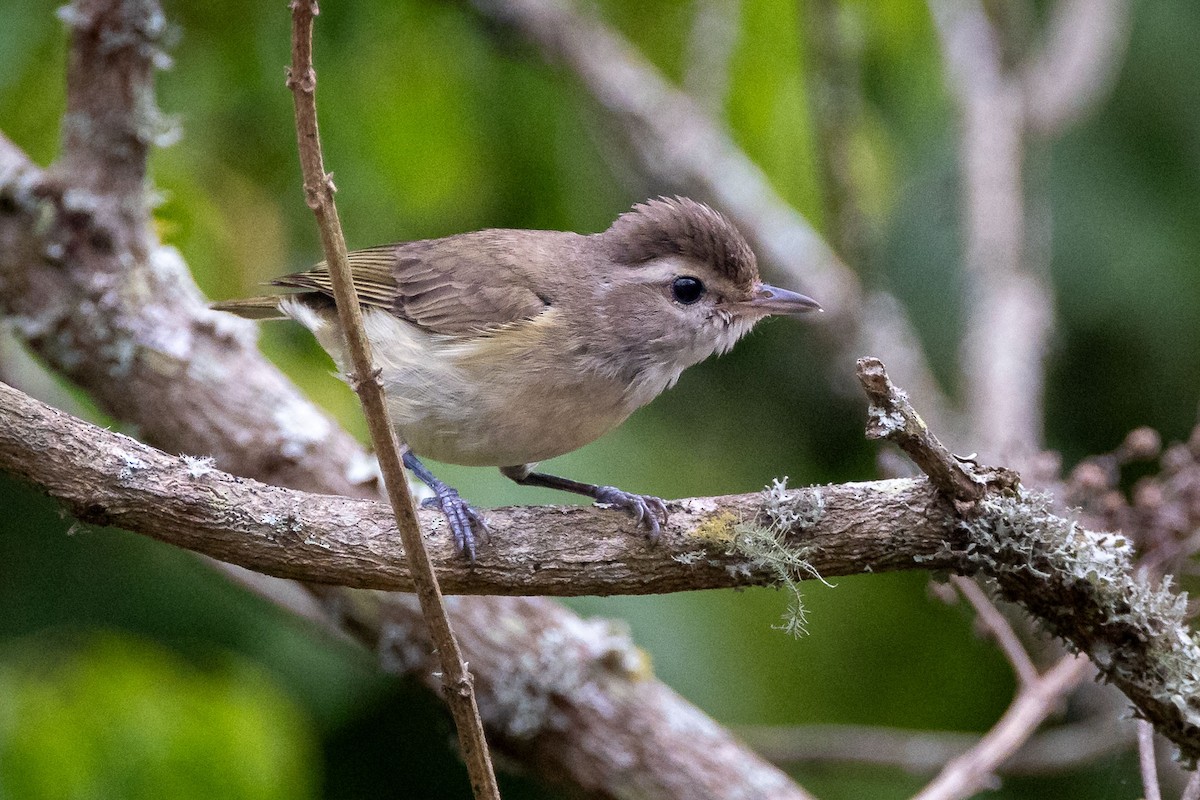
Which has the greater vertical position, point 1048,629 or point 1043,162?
point 1043,162

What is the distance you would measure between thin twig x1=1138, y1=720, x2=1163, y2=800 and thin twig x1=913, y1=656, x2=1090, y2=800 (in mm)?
534

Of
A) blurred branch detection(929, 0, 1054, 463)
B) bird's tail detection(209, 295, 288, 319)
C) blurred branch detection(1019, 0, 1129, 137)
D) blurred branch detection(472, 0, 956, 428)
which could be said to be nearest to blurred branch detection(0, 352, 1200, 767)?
bird's tail detection(209, 295, 288, 319)

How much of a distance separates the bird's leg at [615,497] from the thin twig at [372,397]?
0.67m

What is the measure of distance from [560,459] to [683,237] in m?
1.23

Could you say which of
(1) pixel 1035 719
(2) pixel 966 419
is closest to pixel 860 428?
(2) pixel 966 419

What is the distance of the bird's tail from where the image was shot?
14.2ft

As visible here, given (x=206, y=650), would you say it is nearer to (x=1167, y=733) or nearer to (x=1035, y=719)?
(x=1035, y=719)

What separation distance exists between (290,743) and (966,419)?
3936 mm

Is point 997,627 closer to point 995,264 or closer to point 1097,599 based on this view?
point 1097,599

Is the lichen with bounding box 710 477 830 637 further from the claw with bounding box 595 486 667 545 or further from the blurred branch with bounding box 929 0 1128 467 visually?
the blurred branch with bounding box 929 0 1128 467

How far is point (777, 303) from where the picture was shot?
385 centimetres

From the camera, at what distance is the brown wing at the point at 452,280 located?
13.1ft

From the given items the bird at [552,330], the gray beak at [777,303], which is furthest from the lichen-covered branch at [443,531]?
the gray beak at [777,303]

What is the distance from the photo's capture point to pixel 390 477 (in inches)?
95.4
